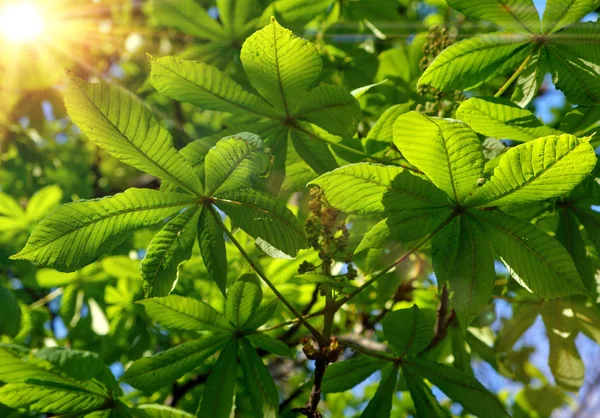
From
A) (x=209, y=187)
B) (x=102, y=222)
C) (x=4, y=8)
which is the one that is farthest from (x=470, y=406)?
(x=4, y=8)

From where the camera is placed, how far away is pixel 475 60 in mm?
1375

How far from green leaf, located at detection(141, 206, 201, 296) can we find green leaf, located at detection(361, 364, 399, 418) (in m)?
0.65

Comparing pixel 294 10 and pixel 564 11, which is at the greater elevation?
pixel 294 10

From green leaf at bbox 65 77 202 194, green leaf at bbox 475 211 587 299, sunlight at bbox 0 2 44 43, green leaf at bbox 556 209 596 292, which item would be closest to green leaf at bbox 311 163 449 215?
green leaf at bbox 475 211 587 299

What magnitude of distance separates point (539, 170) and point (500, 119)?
259 mm

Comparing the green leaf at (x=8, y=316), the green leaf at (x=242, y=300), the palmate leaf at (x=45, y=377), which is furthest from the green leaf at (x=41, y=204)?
the green leaf at (x=242, y=300)

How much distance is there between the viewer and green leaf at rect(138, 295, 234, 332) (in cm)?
147

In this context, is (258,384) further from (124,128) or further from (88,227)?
(124,128)

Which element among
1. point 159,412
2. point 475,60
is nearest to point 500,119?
point 475,60

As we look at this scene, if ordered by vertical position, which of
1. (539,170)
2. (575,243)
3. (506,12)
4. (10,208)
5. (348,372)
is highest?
(10,208)

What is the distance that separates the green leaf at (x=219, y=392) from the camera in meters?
1.44

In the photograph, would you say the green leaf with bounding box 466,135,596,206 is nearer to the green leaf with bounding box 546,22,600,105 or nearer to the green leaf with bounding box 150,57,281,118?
the green leaf with bounding box 546,22,600,105

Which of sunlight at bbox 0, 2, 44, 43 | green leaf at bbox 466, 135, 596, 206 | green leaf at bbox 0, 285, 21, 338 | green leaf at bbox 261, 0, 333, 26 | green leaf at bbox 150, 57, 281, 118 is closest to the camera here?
green leaf at bbox 466, 135, 596, 206

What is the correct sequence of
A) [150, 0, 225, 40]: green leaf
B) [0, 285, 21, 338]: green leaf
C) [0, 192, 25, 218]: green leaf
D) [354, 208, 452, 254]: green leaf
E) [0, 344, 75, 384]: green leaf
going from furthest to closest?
[0, 192, 25, 218]: green leaf → [150, 0, 225, 40]: green leaf → [0, 285, 21, 338]: green leaf → [0, 344, 75, 384]: green leaf → [354, 208, 452, 254]: green leaf
